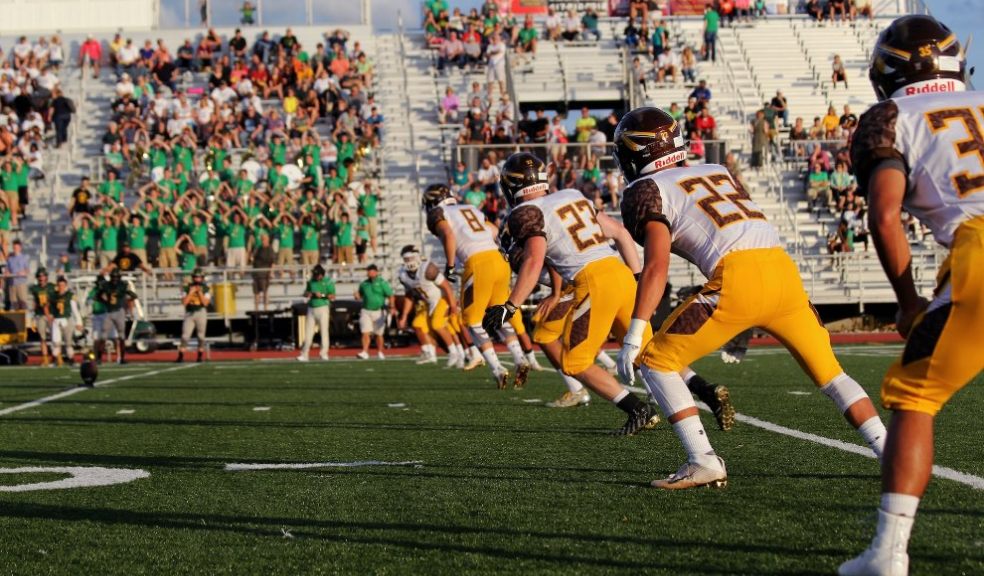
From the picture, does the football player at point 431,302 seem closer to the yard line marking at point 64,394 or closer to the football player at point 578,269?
the yard line marking at point 64,394

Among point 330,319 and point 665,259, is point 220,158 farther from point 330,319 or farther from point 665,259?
point 665,259

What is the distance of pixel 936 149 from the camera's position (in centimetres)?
372

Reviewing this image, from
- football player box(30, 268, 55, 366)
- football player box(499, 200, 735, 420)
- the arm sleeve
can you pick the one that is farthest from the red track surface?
the arm sleeve

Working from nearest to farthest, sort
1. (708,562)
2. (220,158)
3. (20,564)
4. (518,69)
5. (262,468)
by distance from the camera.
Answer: (708,562) < (20,564) < (262,468) < (220,158) < (518,69)

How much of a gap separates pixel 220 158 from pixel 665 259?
21.7 m

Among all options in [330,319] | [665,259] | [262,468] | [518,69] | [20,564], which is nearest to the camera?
[20,564]

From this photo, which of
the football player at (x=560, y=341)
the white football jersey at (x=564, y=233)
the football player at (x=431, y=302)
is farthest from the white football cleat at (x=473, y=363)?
the white football jersey at (x=564, y=233)

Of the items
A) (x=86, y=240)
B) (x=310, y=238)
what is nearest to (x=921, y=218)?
(x=310, y=238)

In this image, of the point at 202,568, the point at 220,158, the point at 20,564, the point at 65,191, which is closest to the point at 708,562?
the point at 202,568

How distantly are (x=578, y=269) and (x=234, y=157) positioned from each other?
65.5ft

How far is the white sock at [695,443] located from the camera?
17.8 ft

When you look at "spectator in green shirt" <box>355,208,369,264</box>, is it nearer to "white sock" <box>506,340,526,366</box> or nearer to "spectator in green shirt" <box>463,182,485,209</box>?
"spectator in green shirt" <box>463,182,485,209</box>

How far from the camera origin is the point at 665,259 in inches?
211

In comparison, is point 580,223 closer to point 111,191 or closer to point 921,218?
point 921,218
